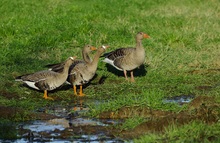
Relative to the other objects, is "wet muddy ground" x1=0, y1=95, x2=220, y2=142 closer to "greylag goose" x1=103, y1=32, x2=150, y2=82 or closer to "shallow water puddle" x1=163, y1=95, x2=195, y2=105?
"shallow water puddle" x1=163, y1=95, x2=195, y2=105

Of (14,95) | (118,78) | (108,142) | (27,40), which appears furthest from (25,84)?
(108,142)

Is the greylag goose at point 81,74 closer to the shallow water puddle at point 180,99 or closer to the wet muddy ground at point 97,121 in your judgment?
the wet muddy ground at point 97,121

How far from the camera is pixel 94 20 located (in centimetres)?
1712

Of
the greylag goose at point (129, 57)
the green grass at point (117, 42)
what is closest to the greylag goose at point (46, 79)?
the green grass at point (117, 42)

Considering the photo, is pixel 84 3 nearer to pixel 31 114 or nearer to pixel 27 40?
pixel 27 40

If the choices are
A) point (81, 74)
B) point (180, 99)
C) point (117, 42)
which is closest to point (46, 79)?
point (81, 74)

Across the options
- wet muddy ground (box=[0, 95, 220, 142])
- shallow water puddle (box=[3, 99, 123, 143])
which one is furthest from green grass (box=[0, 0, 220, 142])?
shallow water puddle (box=[3, 99, 123, 143])

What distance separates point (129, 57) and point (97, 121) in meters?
3.44

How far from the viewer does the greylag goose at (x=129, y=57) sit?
12430 mm

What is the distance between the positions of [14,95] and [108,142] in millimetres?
3408

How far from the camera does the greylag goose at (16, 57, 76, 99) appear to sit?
11.0 metres

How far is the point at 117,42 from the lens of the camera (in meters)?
15.1

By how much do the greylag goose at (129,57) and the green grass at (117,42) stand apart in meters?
0.28

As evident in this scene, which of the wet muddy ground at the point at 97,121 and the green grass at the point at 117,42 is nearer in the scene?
the wet muddy ground at the point at 97,121
